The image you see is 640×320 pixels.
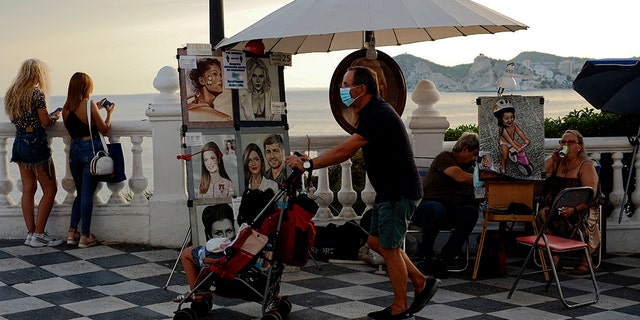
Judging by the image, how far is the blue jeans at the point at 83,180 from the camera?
832 cm

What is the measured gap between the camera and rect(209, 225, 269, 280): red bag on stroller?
19.0 feet

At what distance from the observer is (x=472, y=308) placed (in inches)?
260

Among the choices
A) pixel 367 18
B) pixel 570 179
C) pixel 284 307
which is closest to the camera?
pixel 284 307

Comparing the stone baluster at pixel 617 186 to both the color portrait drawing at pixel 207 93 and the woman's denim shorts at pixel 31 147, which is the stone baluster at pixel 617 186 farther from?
the woman's denim shorts at pixel 31 147

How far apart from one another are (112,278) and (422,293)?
2.48 metres

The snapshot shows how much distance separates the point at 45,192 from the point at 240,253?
10.9ft

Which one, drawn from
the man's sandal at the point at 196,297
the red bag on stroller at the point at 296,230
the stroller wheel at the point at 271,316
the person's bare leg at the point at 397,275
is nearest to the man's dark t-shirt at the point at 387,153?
the person's bare leg at the point at 397,275

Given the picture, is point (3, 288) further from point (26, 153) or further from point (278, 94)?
point (278, 94)

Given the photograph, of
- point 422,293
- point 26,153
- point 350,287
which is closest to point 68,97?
point 26,153

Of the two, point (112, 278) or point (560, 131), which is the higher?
point (560, 131)

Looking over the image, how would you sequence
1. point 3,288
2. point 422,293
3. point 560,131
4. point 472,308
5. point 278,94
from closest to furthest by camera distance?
point 422,293 → point 472,308 → point 3,288 → point 278,94 → point 560,131

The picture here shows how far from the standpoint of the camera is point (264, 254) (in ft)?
20.1

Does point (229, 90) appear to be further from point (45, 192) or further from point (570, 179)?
point (570, 179)

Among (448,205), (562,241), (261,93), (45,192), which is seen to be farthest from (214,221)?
(562,241)
